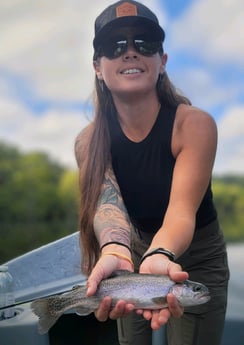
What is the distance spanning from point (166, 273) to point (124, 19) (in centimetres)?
86

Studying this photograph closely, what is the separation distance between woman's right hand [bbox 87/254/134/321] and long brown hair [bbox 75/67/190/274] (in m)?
0.34

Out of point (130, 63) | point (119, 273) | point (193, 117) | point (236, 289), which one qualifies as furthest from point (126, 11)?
point (236, 289)

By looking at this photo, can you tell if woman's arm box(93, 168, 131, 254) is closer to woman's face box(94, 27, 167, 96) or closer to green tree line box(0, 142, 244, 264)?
woman's face box(94, 27, 167, 96)

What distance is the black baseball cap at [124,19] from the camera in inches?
79.0

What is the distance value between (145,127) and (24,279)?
151 centimetres

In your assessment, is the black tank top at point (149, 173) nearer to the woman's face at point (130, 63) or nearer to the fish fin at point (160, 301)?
the woman's face at point (130, 63)

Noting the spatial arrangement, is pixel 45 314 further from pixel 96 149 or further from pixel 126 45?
pixel 126 45

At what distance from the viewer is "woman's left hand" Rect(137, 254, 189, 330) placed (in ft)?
5.53

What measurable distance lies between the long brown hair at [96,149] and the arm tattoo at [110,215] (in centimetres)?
3

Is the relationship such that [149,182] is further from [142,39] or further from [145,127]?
[142,39]

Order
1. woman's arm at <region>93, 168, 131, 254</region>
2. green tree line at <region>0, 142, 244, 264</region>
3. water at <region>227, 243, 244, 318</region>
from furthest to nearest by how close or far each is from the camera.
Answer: green tree line at <region>0, 142, 244, 264</region>
water at <region>227, 243, 244, 318</region>
woman's arm at <region>93, 168, 131, 254</region>

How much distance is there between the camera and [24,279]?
3240mm

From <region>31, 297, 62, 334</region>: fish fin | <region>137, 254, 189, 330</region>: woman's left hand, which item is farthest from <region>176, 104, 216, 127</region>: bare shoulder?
<region>31, 297, 62, 334</region>: fish fin

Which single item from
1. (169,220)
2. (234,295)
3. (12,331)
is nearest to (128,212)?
(169,220)
